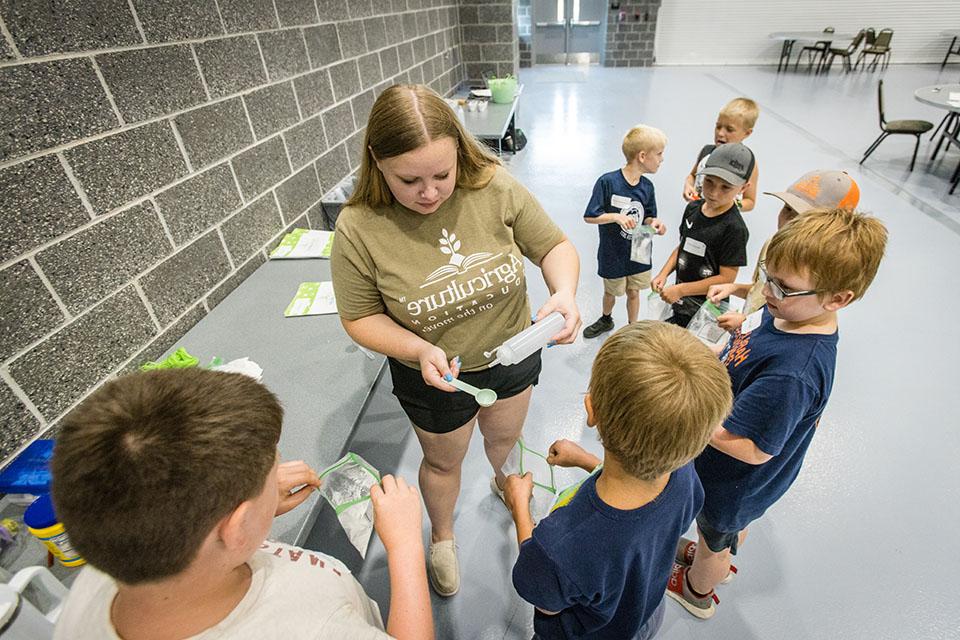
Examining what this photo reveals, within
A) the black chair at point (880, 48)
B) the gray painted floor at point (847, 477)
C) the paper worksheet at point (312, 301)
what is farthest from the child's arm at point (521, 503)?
the black chair at point (880, 48)

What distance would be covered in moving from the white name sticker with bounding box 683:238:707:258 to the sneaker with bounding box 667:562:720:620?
120cm

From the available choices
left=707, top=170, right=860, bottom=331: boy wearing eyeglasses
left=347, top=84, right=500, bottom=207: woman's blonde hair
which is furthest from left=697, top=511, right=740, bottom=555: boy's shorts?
left=347, top=84, right=500, bottom=207: woman's blonde hair

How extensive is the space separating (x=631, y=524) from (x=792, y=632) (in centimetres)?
116

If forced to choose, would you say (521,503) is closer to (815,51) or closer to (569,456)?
(569,456)

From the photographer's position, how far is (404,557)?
814mm

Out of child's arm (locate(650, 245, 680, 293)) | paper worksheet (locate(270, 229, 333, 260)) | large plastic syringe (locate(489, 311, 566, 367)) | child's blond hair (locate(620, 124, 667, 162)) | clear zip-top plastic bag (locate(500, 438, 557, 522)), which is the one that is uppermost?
child's blond hair (locate(620, 124, 667, 162))

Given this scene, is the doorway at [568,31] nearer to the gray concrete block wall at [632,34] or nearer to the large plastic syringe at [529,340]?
the gray concrete block wall at [632,34]

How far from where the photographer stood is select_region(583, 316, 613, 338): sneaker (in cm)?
269

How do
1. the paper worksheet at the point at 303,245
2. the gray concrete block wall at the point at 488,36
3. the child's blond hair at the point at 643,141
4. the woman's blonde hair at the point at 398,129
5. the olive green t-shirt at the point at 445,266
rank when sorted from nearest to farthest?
the woman's blonde hair at the point at 398,129, the olive green t-shirt at the point at 445,266, the child's blond hair at the point at 643,141, the paper worksheet at the point at 303,245, the gray concrete block wall at the point at 488,36

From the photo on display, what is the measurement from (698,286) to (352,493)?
1555mm

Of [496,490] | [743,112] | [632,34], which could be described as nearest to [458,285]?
[496,490]

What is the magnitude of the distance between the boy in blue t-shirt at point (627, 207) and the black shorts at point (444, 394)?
1.22 m

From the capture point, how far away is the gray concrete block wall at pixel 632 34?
10.0 meters

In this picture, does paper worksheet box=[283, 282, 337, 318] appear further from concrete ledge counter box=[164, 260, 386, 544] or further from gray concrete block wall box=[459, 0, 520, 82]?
gray concrete block wall box=[459, 0, 520, 82]
